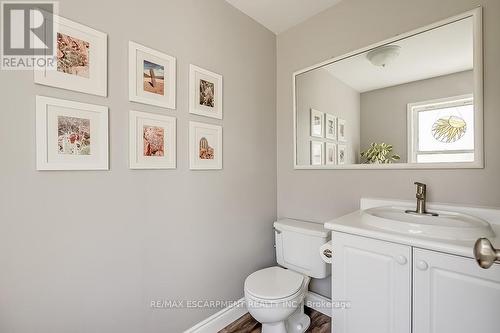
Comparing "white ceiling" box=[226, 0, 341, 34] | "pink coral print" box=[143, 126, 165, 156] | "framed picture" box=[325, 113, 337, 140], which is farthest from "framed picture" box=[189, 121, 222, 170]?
"white ceiling" box=[226, 0, 341, 34]

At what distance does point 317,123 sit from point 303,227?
80 centimetres

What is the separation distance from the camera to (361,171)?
1.59m

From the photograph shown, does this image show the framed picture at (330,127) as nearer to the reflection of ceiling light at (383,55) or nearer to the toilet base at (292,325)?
the reflection of ceiling light at (383,55)

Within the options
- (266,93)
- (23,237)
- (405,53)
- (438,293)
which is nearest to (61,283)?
(23,237)

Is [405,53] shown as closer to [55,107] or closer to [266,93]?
[266,93]

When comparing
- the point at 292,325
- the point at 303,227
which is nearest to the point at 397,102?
the point at 303,227

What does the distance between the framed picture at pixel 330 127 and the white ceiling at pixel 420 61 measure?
25 cm

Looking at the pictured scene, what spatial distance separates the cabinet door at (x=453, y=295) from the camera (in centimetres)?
83

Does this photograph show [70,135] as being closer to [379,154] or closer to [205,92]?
[205,92]

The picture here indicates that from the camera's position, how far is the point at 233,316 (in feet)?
5.60

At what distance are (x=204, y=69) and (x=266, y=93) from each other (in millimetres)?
637

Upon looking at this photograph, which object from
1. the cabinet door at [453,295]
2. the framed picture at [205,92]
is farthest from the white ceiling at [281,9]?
the cabinet door at [453,295]

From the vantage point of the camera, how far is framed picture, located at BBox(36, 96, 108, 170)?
0.98m

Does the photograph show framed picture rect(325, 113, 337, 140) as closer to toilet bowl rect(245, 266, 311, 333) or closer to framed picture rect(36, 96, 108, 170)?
toilet bowl rect(245, 266, 311, 333)
